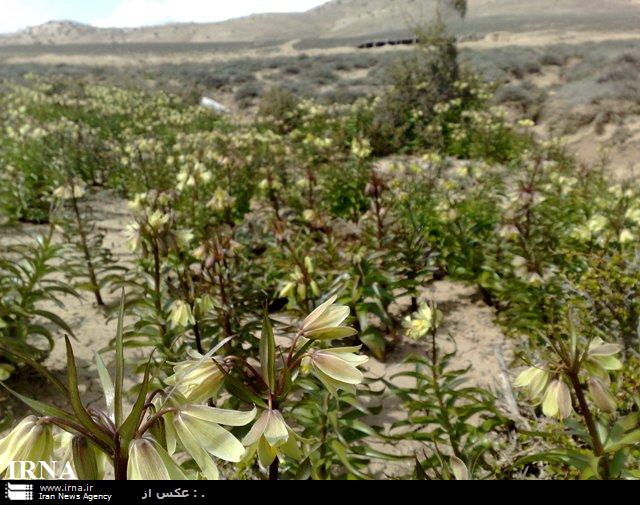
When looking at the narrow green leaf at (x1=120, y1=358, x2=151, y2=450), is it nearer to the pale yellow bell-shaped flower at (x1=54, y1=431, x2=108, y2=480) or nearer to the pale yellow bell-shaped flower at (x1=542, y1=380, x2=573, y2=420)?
the pale yellow bell-shaped flower at (x1=54, y1=431, x2=108, y2=480)

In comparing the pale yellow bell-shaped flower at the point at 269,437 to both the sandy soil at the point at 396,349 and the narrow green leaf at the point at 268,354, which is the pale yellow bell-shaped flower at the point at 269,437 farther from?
the sandy soil at the point at 396,349

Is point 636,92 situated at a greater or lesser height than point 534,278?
greater

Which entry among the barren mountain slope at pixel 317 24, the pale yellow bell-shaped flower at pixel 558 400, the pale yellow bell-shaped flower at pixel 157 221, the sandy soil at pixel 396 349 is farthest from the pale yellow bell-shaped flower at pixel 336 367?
the barren mountain slope at pixel 317 24

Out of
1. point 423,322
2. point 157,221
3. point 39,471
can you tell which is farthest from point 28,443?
point 423,322

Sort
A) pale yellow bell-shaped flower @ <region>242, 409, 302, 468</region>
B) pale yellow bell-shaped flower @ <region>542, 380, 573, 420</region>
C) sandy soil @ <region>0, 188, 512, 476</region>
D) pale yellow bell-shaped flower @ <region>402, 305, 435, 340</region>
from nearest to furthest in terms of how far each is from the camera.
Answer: pale yellow bell-shaped flower @ <region>242, 409, 302, 468</region>, pale yellow bell-shaped flower @ <region>542, 380, 573, 420</region>, pale yellow bell-shaped flower @ <region>402, 305, 435, 340</region>, sandy soil @ <region>0, 188, 512, 476</region>

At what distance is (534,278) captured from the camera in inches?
139

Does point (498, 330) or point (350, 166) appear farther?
point (350, 166)

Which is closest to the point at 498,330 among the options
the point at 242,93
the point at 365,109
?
the point at 365,109

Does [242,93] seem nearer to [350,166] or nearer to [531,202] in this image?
[350,166]

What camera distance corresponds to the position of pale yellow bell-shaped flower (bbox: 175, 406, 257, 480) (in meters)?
0.84

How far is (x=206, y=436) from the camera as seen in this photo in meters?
0.86

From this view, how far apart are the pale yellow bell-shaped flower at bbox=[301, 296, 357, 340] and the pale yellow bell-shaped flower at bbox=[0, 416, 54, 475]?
53 cm

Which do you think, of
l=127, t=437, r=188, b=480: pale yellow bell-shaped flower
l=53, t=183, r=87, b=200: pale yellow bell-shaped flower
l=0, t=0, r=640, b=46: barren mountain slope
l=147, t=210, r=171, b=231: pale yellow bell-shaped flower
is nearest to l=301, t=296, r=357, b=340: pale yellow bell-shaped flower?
l=127, t=437, r=188, b=480: pale yellow bell-shaped flower
